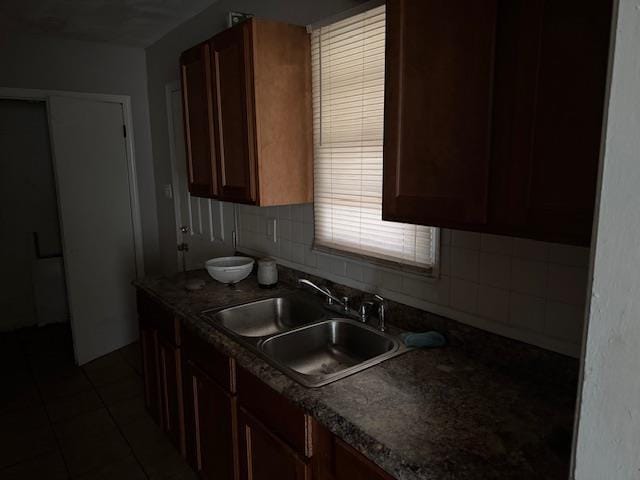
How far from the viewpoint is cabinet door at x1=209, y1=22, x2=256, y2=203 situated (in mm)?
1930

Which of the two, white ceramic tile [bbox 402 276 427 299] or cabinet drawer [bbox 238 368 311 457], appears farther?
white ceramic tile [bbox 402 276 427 299]

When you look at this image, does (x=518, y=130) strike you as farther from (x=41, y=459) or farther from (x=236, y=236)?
(x=41, y=459)

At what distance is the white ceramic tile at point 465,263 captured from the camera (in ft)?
4.98

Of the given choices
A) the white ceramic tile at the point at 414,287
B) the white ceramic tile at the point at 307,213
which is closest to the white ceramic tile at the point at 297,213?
the white ceramic tile at the point at 307,213

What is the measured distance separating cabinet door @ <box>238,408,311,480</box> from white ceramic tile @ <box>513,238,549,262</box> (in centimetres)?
88

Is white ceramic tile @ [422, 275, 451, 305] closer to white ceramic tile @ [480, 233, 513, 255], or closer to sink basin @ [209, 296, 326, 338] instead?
white ceramic tile @ [480, 233, 513, 255]

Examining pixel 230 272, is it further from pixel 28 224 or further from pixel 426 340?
pixel 28 224

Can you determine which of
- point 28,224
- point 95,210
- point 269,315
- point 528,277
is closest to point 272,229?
point 269,315

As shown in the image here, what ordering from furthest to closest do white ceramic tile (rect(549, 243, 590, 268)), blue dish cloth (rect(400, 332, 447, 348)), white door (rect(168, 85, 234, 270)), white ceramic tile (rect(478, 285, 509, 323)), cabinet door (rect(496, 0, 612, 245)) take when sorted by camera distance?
white door (rect(168, 85, 234, 270)) → blue dish cloth (rect(400, 332, 447, 348)) → white ceramic tile (rect(478, 285, 509, 323)) → white ceramic tile (rect(549, 243, 590, 268)) → cabinet door (rect(496, 0, 612, 245))

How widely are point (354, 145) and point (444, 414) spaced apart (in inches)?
44.5

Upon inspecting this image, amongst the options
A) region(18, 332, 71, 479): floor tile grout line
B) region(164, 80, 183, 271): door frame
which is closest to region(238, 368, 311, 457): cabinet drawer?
region(18, 332, 71, 479): floor tile grout line

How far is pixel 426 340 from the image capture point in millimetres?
1568

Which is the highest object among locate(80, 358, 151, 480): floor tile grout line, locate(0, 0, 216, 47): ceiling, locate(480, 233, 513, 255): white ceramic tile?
locate(0, 0, 216, 47): ceiling

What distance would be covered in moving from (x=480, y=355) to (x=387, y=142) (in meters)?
0.75
